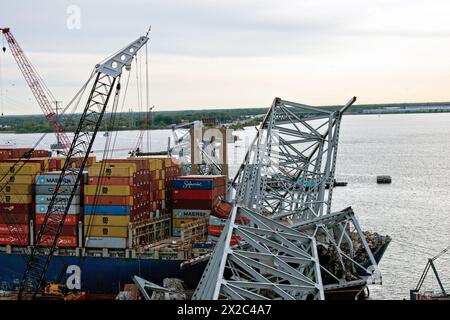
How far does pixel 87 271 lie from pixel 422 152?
105 m

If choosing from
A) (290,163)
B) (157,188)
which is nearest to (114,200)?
(157,188)

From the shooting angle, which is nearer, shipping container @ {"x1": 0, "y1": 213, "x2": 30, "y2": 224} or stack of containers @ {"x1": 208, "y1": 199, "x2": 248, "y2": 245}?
stack of containers @ {"x1": 208, "y1": 199, "x2": 248, "y2": 245}

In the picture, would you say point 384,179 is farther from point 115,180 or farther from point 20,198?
point 20,198

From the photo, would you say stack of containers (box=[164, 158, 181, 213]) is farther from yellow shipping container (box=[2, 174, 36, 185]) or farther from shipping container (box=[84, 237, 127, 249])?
yellow shipping container (box=[2, 174, 36, 185])

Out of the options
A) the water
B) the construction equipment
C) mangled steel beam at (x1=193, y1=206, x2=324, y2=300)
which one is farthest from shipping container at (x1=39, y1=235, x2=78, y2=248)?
mangled steel beam at (x1=193, y1=206, x2=324, y2=300)

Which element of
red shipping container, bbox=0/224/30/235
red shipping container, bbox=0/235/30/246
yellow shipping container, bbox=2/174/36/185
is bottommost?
red shipping container, bbox=0/235/30/246

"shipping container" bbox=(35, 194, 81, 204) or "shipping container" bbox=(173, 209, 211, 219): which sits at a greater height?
"shipping container" bbox=(35, 194, 81, 204)

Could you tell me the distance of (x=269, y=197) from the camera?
39.1 metres

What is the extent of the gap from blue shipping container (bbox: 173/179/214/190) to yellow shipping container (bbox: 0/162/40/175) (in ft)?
24.9

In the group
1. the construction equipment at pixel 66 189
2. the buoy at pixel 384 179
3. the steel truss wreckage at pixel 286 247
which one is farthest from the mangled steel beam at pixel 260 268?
the buoy at pixel 384 179

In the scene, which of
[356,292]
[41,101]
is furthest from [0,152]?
[356,292]

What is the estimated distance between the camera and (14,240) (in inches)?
1638

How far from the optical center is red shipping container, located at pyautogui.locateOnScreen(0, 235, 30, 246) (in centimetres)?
4116
